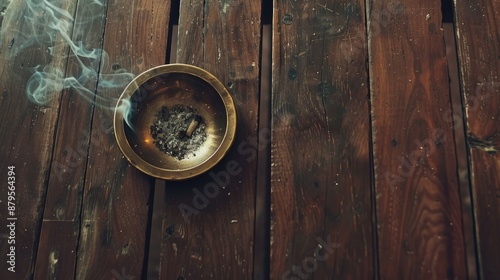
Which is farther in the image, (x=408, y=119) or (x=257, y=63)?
(x=257, y=63)

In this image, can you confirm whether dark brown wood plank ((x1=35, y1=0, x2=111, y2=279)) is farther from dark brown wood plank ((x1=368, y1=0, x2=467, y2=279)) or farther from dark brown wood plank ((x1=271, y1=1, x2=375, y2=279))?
dark brown wood plank ((x1=368, y1=0, x2=467, y2=279))

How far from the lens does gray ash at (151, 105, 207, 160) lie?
5.78 ft

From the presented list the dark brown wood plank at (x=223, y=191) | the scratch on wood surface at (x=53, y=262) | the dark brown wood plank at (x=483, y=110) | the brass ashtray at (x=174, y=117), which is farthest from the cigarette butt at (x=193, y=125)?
the dark brown wood plank at (x=483, y=110)

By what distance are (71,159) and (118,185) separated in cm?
23

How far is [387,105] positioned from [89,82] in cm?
124

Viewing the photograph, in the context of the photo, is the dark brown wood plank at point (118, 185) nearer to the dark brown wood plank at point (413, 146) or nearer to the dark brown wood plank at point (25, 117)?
the dark brown wood plank at point (25, 117)

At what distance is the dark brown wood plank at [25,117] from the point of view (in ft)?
5.69

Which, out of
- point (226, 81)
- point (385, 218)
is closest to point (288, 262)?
point (385, 218)

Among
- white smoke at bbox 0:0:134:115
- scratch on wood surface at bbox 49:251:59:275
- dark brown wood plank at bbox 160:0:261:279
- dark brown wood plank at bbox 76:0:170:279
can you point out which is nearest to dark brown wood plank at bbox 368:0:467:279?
dark brown wood plank at bbox 160:0:261:279

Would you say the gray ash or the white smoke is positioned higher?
the white smoke

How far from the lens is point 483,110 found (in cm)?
166

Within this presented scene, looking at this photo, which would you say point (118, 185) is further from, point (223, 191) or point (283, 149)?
point (283, 149)

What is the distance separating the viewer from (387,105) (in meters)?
1.71

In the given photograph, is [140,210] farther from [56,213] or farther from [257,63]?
[257,63]
